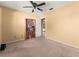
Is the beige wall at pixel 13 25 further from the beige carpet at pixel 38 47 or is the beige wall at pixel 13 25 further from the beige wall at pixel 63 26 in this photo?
the beige wall at pixel 63 26

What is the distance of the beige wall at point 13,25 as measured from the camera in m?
1.72

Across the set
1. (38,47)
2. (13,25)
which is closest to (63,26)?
(38,47)

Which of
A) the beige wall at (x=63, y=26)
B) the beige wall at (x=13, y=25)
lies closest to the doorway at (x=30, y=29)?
the beige wall at (x=13, y=25)

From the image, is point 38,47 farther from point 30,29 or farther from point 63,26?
point 63,26

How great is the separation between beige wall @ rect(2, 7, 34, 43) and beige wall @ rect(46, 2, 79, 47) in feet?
1.67

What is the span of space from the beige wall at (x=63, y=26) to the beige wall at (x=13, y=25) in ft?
1.67

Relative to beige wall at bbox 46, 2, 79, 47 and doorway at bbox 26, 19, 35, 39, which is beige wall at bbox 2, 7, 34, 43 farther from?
beige wall at bbox 46, 2, 79, 47

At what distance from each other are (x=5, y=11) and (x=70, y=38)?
1.44m

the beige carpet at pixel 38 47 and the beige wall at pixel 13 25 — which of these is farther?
the beige carpet at pixel 38 47

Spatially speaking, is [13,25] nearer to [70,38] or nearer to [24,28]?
[24,28]

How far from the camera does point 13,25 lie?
179 cm

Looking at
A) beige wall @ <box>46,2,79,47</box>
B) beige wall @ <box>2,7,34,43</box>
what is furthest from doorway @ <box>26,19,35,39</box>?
beige wall @ <box>46,2,79,47</box>

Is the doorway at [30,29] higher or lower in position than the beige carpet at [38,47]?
higher

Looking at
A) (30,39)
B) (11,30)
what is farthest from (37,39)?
(11,30)
